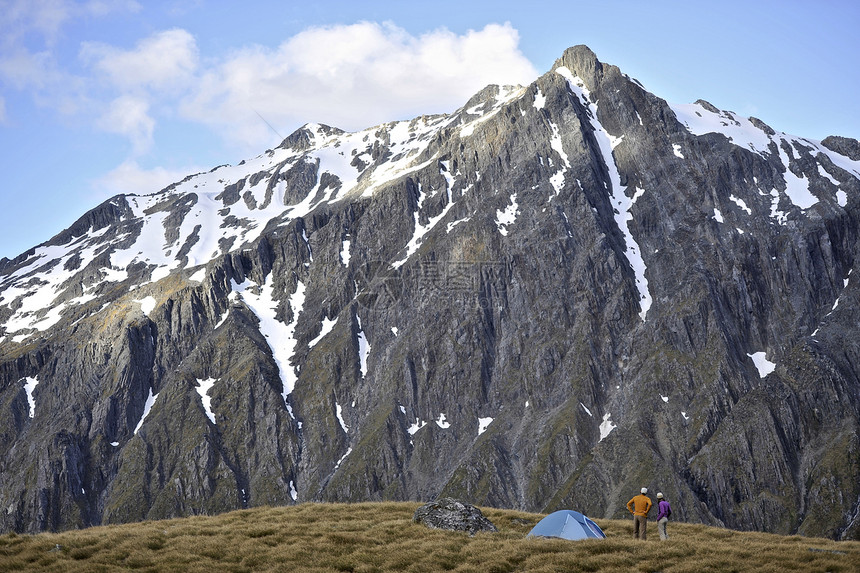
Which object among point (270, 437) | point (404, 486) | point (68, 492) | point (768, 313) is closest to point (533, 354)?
point (404, 486)

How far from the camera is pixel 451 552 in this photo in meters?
32.6

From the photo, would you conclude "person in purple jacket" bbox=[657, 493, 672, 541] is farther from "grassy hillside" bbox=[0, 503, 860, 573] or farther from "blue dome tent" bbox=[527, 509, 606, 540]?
"blue dome tent" bbox=[527, 509, 606, 540]

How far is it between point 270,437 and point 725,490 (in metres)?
113

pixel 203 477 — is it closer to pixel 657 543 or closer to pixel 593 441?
pixel 593 441

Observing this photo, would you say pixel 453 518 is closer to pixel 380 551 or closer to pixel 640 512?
pixel 380 551

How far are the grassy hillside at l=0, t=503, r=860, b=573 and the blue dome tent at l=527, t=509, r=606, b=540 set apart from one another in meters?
1.40

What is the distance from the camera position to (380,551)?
1305 inches

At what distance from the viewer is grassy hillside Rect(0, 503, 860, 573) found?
98.9ft

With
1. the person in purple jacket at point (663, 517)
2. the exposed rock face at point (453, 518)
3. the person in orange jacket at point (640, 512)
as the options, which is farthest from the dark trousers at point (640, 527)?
the exposed rock face at point (453, 518)

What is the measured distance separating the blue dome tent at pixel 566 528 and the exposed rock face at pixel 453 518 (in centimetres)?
286

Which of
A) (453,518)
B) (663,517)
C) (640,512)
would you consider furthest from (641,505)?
(453,518)

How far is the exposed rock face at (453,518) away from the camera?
38.2 m

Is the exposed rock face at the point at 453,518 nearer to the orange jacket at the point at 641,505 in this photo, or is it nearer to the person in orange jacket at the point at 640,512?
the person in orange jacket at the point at 640,512

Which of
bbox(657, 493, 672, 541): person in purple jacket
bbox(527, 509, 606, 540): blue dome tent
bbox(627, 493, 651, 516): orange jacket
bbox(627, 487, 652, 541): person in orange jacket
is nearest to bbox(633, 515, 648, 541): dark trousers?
bbox(627, 487, 652, 541): person in orange jacket
